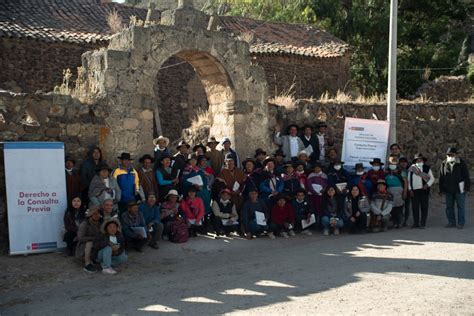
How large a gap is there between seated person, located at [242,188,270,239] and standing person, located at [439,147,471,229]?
378 centimetres

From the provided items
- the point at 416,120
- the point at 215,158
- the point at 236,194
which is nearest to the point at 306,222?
the point at 236,194

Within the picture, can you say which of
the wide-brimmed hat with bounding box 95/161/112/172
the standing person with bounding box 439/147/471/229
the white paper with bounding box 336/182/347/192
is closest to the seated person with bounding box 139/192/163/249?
the wide-brimmed hat with bounding box 95/161/112/172

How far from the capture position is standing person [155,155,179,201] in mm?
9508

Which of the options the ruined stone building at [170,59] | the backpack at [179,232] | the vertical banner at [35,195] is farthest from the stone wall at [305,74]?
the vertical banner at [35,195]

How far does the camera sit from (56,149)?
28.1 ft

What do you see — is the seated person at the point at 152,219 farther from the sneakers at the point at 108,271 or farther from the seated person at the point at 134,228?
the sneakers at the point at 108,271

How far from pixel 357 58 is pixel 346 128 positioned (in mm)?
14579

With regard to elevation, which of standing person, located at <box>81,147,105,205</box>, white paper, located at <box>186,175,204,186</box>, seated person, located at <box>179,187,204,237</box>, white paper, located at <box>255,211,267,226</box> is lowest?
white paper, located at <box>255,211,267,226</box>

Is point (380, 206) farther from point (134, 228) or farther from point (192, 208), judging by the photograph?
point (134, 228)

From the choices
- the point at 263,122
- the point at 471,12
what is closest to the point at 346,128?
the point at 263,122

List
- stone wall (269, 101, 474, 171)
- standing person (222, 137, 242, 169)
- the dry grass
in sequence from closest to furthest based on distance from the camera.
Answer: standing person (222, 137, 242, 169) < stone wall (269, 101, 474, 171) < the dry grass

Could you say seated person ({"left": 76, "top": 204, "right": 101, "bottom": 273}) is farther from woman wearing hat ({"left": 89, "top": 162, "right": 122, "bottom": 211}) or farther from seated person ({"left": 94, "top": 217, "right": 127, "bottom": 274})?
woman wearing hat ({"left": 89, "top": 162, "right": 122, "bottom": 211})

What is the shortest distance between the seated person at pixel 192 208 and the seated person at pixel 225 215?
0.31 metres

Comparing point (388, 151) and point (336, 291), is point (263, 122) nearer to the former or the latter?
point (388, 151)
